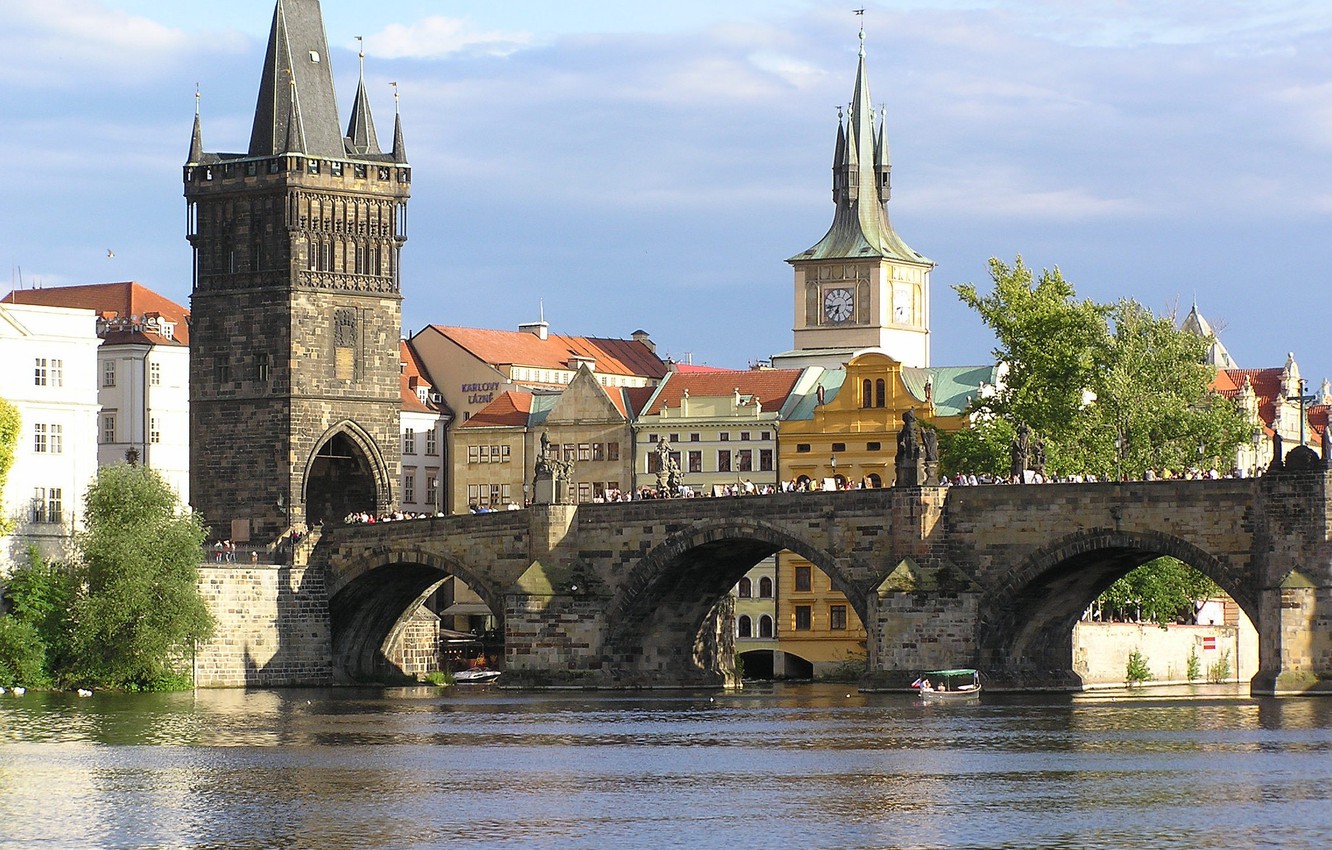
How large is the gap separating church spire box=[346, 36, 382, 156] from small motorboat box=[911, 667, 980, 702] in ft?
114

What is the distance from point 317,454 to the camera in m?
102

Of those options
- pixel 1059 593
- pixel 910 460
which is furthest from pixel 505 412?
pixel 1059 593

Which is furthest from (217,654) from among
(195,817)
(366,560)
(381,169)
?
(195,817)

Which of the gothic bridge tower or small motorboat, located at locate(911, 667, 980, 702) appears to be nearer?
small motorboat, located at locate(911, 667, 980, 702)

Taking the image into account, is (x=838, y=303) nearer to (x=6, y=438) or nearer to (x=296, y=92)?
(x=296, y=92)

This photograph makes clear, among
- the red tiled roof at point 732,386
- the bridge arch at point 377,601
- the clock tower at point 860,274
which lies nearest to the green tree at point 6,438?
the bridge arch at point 377,601

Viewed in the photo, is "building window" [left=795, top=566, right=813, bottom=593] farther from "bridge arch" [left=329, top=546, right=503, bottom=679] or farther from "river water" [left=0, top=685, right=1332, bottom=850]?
"river water" [left=0, top=685, right=1332, bottom=850]

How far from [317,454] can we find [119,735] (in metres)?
33.0

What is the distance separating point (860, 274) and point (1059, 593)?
5091 cm

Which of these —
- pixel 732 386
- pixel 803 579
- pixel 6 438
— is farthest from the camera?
pixel 732 386

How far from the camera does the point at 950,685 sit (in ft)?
258

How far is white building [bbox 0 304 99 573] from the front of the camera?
9006 cm

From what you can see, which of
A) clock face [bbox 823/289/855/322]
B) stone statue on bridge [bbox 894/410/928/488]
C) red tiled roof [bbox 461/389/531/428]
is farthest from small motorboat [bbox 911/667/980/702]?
clock face [bbox 823/289/855/322]

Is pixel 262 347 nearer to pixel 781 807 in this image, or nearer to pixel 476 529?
pixel 476 529
